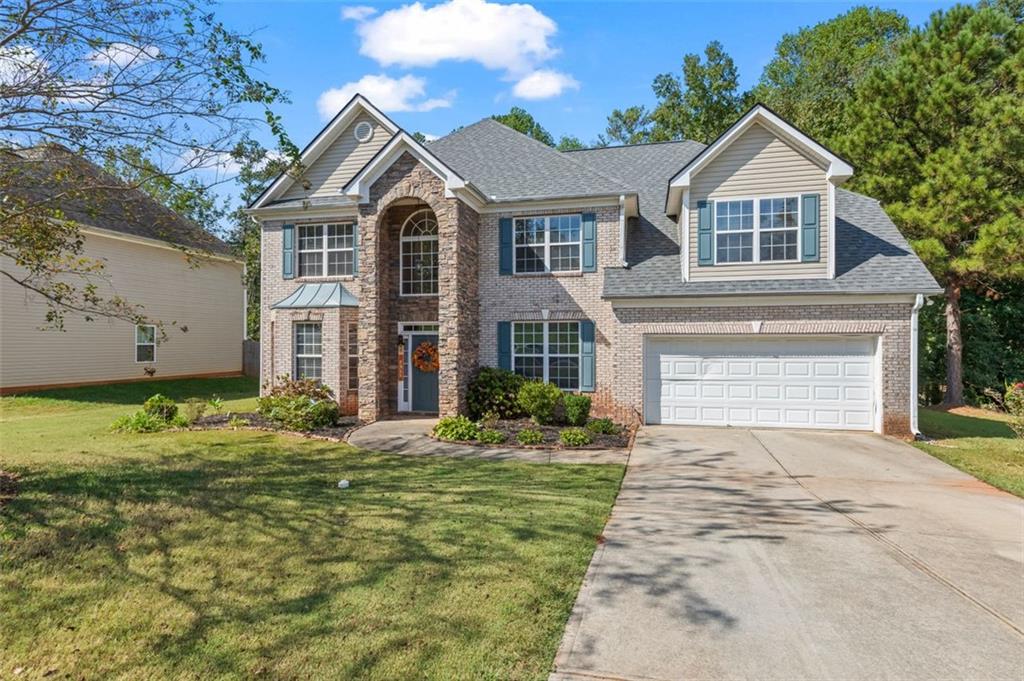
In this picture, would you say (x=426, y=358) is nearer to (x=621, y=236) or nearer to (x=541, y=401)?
(x=541, y=401)

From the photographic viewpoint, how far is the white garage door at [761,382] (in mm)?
12258

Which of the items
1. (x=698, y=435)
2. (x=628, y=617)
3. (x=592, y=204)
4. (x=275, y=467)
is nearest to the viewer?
(x=628, y=617)

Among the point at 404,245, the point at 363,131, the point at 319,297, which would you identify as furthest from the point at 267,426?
the point at 363,131

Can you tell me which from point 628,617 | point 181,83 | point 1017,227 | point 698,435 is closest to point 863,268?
point 698,435

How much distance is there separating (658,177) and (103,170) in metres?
14.6

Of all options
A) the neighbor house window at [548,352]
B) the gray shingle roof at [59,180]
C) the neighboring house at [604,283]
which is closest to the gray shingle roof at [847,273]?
the neighboring house at [604,283]

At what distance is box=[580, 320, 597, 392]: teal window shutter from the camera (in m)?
13.9

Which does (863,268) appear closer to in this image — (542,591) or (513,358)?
(513,358)

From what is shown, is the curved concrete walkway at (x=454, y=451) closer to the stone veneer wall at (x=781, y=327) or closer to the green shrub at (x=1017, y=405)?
the stone veneer wall at (x=781, y=327)

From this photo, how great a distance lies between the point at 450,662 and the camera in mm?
3459

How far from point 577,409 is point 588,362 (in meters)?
1.72

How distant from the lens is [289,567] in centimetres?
485

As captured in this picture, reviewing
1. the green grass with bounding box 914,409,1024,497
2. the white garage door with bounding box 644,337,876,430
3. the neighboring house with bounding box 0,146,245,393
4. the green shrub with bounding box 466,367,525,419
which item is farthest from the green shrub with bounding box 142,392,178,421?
the green grass with bounding box 914,409,1024,497

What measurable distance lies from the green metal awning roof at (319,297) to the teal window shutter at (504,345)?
4.03m
